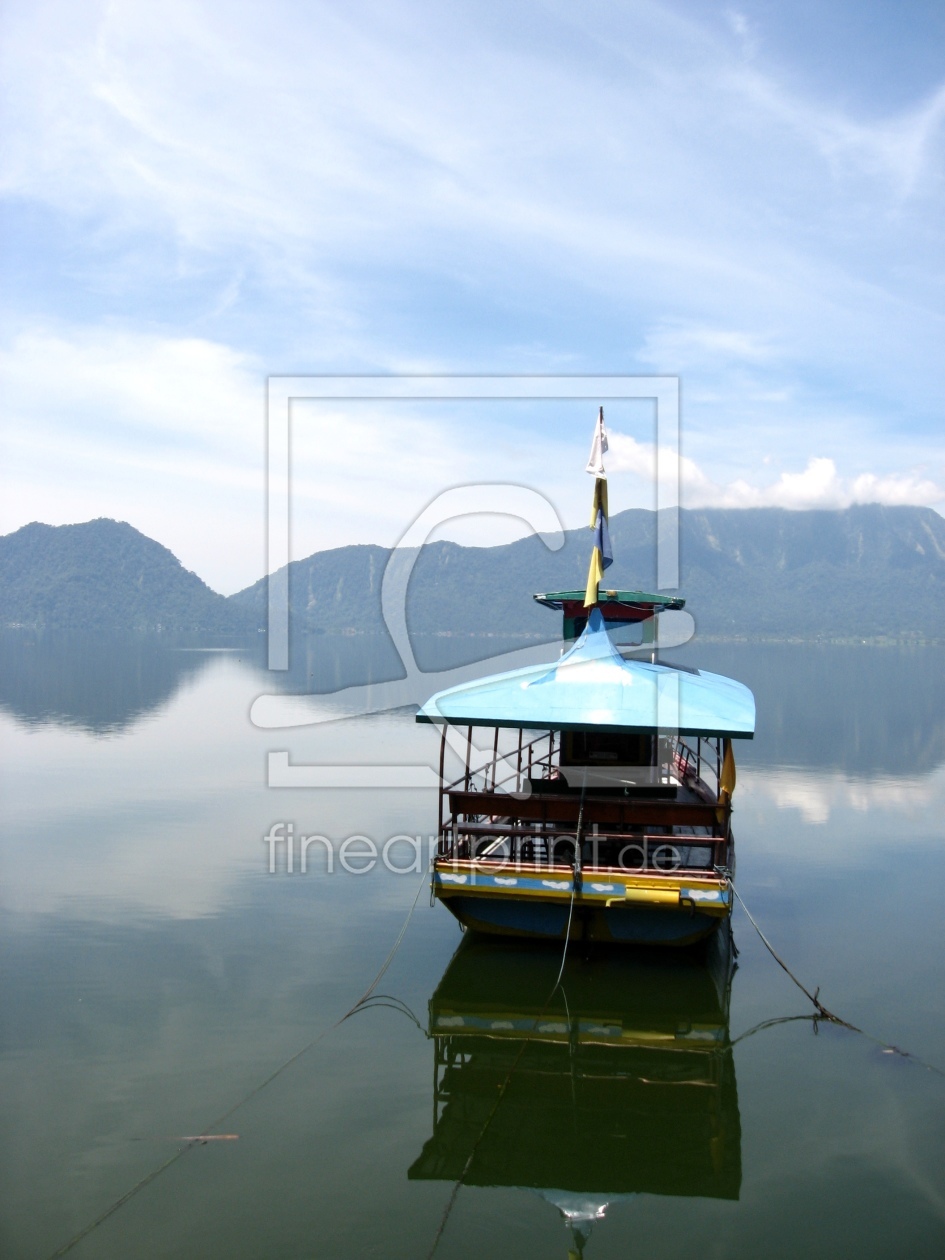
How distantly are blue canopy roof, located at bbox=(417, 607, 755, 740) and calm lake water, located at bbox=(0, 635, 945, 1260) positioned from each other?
3715 mm

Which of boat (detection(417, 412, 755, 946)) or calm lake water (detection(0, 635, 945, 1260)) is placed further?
boat (detection(417, 412, 755, 946))

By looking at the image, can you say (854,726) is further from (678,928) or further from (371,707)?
(678,928)

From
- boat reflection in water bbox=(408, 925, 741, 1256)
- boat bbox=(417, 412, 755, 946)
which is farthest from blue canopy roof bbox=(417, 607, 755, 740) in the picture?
boat reflection in water bbox=(408, 925, 741, 1256)

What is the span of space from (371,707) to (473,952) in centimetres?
3990

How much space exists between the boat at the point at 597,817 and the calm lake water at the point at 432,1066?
1025 mm

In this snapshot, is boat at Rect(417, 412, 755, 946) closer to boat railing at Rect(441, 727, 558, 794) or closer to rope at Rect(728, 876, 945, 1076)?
boat railing at Rect(441, 727, 558, 794)

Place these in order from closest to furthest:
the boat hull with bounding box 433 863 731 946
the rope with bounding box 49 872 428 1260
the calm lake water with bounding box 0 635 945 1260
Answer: the rope with bounding box 49 872 428 1260 → the calm lake water with bounding box 0 635 945 1260 → the boat hull with bounding box 433 863 731 946

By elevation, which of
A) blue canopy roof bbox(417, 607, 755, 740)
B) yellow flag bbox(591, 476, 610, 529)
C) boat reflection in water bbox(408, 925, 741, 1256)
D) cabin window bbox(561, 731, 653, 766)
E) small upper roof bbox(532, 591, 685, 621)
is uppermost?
yellow flag bbox(591, 476, 610, 529)

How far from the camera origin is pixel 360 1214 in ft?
29.3

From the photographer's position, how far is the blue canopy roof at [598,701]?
14.1 metres

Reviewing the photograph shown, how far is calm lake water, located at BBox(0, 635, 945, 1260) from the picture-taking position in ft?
29.3

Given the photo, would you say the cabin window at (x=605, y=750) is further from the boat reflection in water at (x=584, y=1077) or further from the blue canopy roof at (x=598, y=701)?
the boat reflection in water at (x=584, y=1077)

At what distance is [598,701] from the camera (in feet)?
48.8

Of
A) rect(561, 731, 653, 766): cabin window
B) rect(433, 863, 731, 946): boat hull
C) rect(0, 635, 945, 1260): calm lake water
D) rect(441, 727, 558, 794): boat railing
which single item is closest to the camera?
rect(0, 635, 945, 1260): calm lake water
